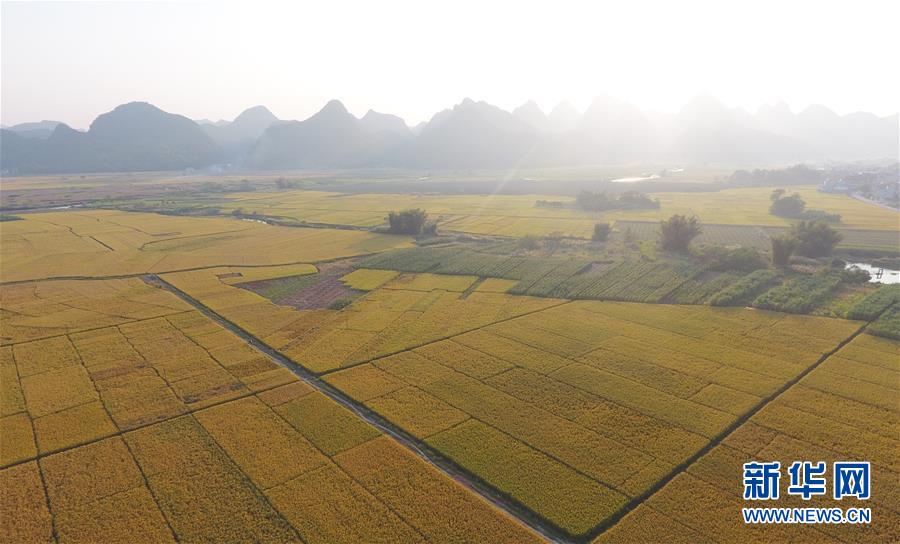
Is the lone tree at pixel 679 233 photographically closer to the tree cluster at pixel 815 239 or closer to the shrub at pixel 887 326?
the tree cluster at pixel 815 239

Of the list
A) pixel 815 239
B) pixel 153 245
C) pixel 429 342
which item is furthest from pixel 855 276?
pixel 153 245

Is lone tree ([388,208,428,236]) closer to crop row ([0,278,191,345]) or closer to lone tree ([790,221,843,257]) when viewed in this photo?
crop row ([0,278,191,345])

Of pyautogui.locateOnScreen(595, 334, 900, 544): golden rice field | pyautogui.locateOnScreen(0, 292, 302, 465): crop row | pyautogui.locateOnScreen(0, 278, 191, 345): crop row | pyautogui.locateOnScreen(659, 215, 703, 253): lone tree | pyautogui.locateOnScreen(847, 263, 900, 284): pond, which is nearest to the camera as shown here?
pyautogui.locateOnScreen(595, 334, 900, 544): golden rice field

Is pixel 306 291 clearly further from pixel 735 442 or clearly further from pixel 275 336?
pixel 735 442

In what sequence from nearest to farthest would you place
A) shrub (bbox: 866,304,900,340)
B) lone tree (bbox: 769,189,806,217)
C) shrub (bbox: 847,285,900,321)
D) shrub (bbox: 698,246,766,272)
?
1. shrub (bbox: 866,304,900,340)
2. shrub (bbox: 847,285,900,321)
3. shrub (bbox: 698,246,766,272)
4. lone tree (bbox: 769,189,806,217)

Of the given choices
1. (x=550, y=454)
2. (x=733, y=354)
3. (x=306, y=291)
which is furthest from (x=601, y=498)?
(x=306, y=291)

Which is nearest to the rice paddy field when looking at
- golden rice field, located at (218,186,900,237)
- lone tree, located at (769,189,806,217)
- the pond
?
the pond

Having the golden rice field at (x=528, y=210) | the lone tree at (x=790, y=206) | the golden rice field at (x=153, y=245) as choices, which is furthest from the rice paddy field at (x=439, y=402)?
the lone tree at (x=790, y=206)
